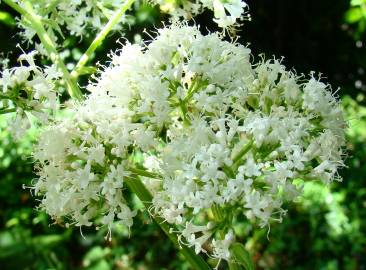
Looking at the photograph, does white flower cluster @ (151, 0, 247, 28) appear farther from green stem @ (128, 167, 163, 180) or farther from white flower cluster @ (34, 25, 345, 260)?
green stem @ (128, 167, 163, 180)

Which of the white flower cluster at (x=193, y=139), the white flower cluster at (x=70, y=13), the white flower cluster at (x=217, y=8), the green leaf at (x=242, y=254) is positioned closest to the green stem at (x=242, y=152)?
the white flower cluster at (x=193, y=139)

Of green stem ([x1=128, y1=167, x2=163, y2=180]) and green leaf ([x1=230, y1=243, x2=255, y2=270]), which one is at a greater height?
green stem ([x1=128, y1=167, x2=163, y2=180])

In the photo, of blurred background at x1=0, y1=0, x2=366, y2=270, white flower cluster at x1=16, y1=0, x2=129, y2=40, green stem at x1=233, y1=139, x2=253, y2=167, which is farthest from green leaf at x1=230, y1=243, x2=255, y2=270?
blurred background at x1=0, y1=0, x2=366, y2=270

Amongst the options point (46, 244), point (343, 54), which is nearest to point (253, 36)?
point (343, 54)

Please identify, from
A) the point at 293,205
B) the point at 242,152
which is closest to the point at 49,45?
the point at 242,152

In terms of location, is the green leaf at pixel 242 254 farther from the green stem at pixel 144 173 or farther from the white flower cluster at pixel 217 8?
the white flower cluster at pixel 217 8

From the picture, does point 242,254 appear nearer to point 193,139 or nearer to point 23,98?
point 193,139

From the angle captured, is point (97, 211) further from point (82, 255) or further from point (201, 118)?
point (82, 255)
